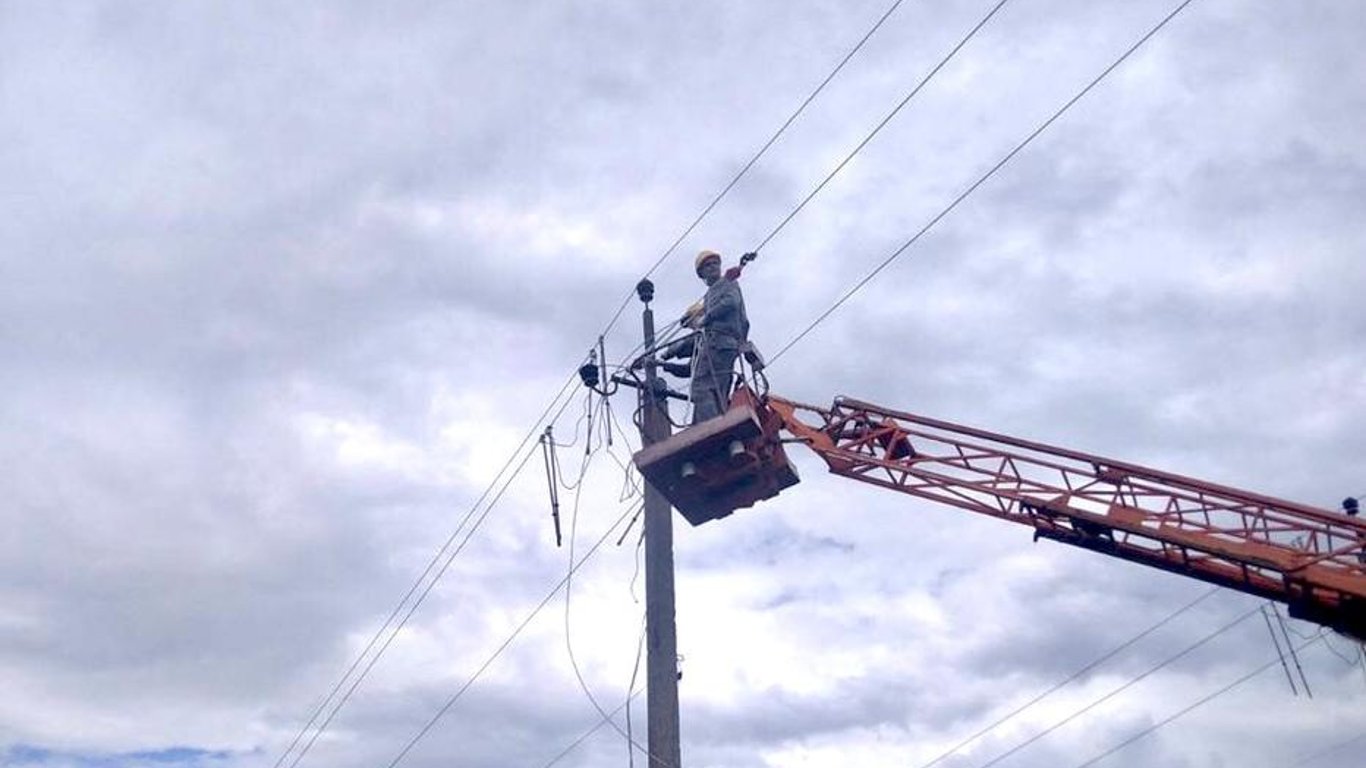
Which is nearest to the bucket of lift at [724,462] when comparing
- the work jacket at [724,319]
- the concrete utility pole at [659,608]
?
the concrete utility pole at [659,608]

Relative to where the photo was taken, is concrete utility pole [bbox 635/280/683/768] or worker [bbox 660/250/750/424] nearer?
concrete utility pole [bbox 635/280/683/768]

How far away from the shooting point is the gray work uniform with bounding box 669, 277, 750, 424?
16.0 meters

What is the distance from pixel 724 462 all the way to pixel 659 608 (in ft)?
5.88

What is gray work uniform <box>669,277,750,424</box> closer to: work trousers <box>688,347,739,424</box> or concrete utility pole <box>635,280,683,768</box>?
work trousers <box>688,347,739,424</box>

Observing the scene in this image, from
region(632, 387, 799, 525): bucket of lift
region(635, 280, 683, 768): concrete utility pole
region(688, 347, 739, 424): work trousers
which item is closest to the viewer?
region(635, 280, 683, 768): concrete utility pole

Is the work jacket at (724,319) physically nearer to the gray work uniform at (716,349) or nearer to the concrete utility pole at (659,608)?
the gray work uniform at (716,349)

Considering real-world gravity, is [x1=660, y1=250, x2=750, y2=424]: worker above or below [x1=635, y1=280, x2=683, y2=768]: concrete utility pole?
above

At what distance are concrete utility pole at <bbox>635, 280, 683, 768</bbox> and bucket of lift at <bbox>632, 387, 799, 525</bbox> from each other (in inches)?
12.0

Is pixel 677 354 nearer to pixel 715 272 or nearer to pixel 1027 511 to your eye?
pixel 715 272

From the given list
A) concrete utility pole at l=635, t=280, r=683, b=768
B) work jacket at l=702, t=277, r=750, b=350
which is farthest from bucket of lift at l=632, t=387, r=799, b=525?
work jacket at l=702, t=277, r=750, b=350

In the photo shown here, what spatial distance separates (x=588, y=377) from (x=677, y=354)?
3.72 ft

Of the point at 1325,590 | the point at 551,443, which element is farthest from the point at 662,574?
the point at 1325,590

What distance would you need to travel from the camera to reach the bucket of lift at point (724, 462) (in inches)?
595

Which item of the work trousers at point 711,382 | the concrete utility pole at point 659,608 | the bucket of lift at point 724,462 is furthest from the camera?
the work trousers at point 711,382
